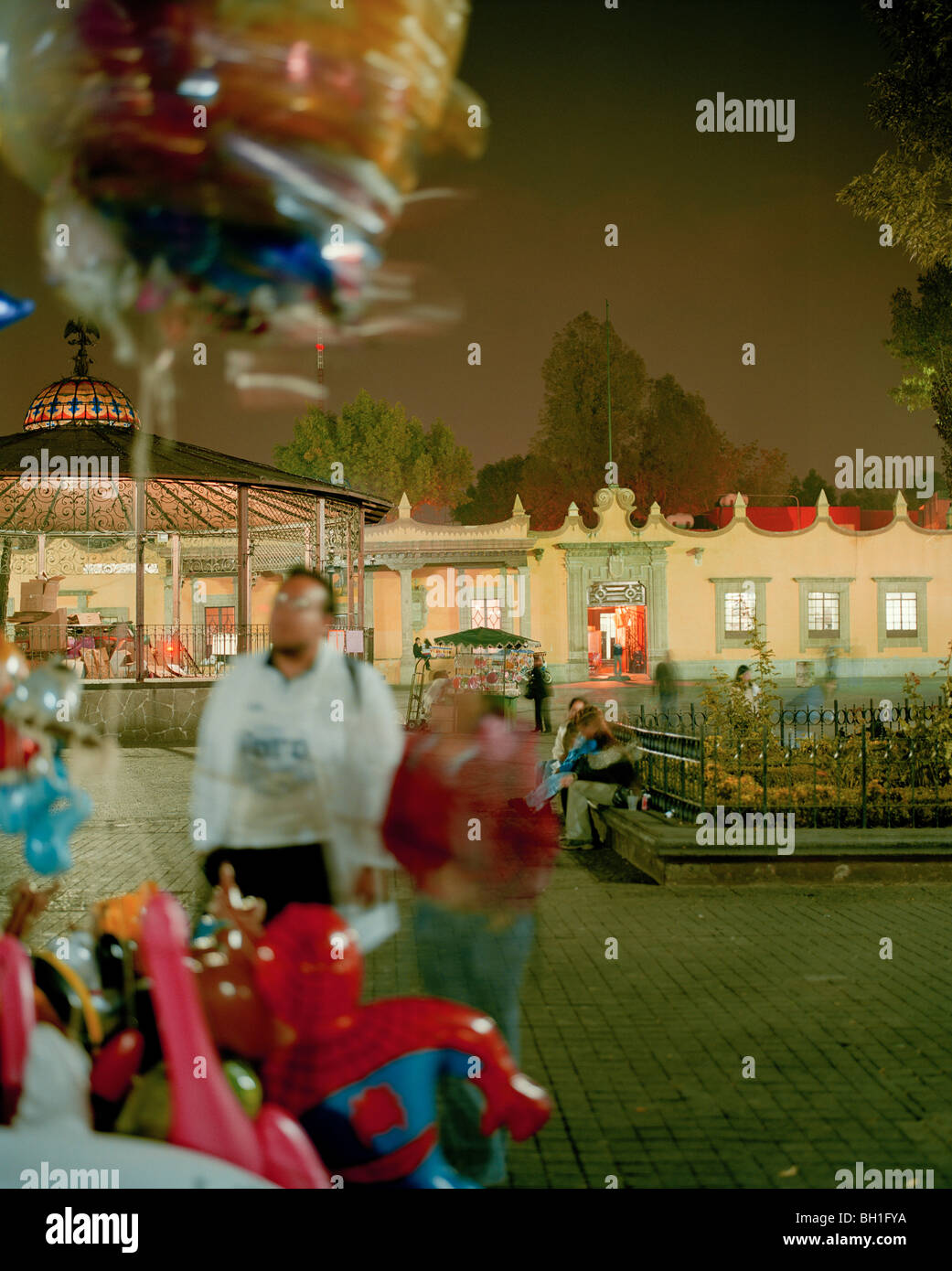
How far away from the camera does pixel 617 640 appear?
43.4 m

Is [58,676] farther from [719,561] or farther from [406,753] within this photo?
[719,561]

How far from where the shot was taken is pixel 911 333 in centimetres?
2366

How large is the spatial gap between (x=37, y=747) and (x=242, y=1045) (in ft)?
2.94

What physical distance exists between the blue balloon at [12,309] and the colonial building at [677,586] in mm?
36021

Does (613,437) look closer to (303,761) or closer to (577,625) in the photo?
(577,625)

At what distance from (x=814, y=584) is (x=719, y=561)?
3814 millimetres

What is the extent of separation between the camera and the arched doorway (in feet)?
134

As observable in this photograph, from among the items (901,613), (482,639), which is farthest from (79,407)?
(901,613)

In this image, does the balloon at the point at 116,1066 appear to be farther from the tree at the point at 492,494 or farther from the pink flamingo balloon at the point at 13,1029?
the tree at the point at 492,494

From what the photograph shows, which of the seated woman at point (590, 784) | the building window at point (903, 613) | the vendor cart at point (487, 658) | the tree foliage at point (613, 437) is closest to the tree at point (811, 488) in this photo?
the tree foliage at point (613, 437)

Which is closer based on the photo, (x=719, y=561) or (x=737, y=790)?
(x=737, y=790)

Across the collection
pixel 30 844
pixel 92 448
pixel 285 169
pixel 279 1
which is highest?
pixel 92 448

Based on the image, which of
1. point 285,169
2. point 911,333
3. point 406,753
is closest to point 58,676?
point 406,753
